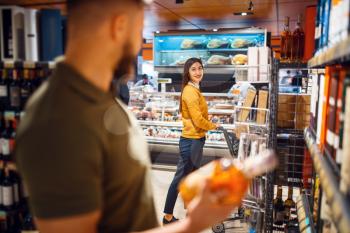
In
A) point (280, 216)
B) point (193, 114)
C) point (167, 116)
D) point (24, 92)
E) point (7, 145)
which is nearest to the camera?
point (7, 145)

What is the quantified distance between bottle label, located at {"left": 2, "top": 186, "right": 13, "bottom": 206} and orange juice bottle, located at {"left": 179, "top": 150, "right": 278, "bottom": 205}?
236cm

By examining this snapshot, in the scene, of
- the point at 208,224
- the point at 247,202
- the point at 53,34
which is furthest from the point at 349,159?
the point at 53,34

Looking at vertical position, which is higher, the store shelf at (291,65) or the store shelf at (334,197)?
the store shelf at (291,65)

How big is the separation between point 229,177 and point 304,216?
1646 mm

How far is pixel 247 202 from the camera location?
106 inches

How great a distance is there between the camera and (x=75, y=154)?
0.91 meters

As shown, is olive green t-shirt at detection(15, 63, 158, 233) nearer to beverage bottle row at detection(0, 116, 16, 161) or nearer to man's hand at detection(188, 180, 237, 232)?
man's hand at detection(188, 180, 237, 232)

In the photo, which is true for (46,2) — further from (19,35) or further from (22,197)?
(22,197)

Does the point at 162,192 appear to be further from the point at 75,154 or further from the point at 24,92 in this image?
the point at 75,154

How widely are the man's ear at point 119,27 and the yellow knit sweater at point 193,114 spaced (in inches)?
122

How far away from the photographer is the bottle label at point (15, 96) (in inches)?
118

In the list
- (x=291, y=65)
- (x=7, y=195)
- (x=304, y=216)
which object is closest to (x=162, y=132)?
(x=7, y=195)

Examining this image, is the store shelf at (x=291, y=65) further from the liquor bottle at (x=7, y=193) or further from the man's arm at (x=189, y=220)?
the liquor bottle at (x=7, y=193)

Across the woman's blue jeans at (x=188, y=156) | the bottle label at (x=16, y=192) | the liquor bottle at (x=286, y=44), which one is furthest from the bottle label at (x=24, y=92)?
the liquor bottle at (x=286, y=44)
